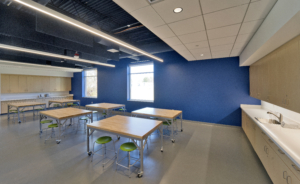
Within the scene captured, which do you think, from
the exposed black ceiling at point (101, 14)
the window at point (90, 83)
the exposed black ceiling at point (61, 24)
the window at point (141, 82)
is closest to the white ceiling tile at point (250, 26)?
the exposed black ceiling at point (61, 24)

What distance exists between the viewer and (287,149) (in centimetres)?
144

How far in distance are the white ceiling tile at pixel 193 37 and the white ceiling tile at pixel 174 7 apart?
71cm

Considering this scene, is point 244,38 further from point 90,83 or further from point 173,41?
point 90,83

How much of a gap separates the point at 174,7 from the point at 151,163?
9.24 ft

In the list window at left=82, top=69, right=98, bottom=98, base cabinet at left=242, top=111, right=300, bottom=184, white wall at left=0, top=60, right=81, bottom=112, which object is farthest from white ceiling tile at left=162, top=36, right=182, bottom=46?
white wall at left=0, top=60, right=81, bottom=112

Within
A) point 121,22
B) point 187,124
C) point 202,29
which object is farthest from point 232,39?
point 187,124

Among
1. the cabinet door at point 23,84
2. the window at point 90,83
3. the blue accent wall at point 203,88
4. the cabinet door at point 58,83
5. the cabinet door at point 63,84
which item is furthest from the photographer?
the cabinet door at point 63,84

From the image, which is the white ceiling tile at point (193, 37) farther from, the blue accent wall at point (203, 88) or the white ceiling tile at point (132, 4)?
the blue accent wall at point (203, 88)

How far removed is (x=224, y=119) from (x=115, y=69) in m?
6.08

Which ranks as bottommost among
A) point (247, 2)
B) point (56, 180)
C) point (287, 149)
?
point (56, 180)

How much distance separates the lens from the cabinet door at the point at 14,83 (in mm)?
7106

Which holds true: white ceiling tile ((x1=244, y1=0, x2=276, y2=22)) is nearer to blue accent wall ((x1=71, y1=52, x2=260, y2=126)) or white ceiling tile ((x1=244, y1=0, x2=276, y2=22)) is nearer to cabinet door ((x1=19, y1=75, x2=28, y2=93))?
blue accent wall ((x1=71, y1=52, x2=260, y2=126))

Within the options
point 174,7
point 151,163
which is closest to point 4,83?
point 151,163

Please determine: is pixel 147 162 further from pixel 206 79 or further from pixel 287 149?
pixel 206 79
